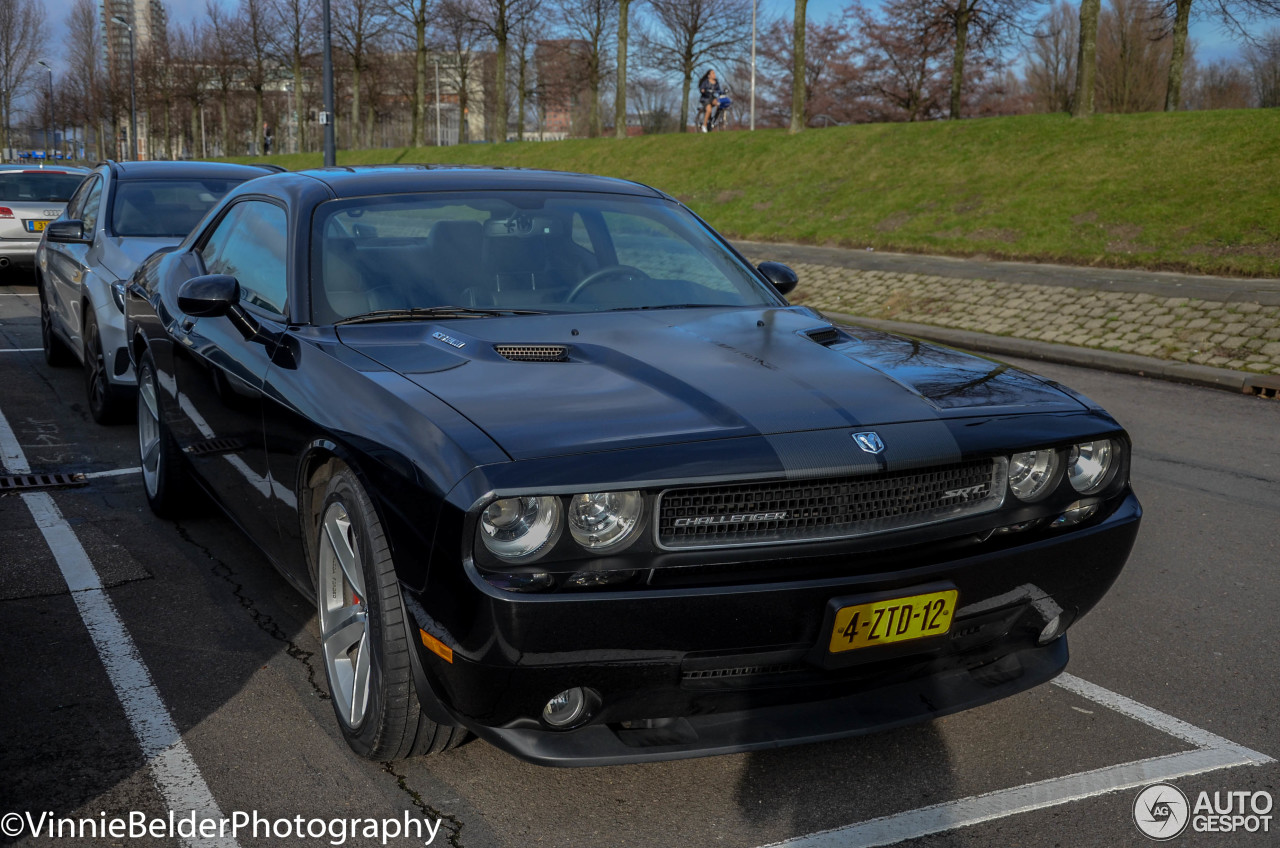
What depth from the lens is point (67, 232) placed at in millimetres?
7574

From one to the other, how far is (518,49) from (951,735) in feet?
159

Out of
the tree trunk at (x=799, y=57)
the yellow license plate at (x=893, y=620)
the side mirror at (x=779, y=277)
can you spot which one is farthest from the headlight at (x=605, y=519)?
the tree trunk at (x=799, y=57)

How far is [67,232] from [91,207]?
1.07 m

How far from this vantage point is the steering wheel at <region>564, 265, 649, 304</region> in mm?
3803

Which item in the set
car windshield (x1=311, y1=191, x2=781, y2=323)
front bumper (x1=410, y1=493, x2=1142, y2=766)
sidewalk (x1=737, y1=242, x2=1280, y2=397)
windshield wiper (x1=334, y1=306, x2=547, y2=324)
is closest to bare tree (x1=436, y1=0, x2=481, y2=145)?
sidewalk (x1=737, y1=242, x2=1280, y2=397)

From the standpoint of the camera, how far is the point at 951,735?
3.19 m

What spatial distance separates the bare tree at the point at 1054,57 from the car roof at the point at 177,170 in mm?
49811

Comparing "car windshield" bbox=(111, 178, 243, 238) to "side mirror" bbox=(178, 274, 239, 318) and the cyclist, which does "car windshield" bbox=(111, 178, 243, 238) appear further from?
the cyclist

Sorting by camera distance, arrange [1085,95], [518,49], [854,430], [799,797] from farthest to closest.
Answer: [518,49]
[1085,95]
[799,797]
[854,430]

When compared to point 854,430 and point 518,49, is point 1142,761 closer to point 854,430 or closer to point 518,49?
point 854,430

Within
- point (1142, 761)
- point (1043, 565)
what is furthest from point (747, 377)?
point (1142, 761)

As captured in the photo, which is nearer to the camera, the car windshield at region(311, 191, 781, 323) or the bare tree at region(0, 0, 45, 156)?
the car windshield at region(311, 191, 781, 323)

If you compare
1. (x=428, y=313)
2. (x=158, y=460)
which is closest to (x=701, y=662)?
(x=428, y=313)

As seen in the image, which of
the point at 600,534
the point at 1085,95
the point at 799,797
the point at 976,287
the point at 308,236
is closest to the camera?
the point at 600,534
